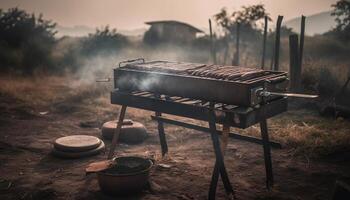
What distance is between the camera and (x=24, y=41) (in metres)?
19.4

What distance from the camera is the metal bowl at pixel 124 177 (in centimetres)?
502

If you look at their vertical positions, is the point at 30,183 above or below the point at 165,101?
below

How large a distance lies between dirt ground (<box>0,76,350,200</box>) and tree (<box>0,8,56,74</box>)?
8.06m

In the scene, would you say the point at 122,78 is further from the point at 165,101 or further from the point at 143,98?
the point at 165,101

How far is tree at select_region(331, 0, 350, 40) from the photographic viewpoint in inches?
1072

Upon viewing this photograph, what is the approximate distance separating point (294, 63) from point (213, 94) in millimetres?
8106

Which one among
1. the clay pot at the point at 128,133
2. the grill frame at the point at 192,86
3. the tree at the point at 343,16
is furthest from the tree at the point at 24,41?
the tree at the point at 343,16

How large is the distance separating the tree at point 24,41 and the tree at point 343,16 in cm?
2086

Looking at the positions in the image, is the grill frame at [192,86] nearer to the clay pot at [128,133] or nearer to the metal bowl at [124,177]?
the metal bowl at [124,177]

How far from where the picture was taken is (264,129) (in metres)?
5.22

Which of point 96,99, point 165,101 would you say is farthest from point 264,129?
point 96,99

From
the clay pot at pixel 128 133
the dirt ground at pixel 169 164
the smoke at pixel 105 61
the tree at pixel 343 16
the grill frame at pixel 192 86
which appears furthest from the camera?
the tree at pixel 343 16

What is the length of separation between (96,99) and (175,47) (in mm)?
15853

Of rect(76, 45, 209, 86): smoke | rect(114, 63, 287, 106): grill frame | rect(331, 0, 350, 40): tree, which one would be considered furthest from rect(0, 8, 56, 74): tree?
rect(331, 0, 350, 40): tree
